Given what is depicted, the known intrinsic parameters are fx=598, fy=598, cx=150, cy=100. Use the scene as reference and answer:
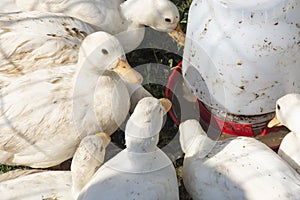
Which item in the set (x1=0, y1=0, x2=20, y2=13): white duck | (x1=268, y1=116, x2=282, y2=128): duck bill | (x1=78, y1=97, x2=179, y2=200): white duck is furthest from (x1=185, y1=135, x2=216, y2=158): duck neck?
(x1=0, y1=0, x2=20, y2=13): white duck

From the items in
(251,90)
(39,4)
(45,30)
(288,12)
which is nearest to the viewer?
(288,12)

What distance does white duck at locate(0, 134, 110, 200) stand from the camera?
2766mm

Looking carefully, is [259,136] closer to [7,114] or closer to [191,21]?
[191,21]

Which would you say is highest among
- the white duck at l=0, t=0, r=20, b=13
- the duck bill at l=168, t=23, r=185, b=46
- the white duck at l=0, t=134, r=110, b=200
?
the white duck at l=0, t=0, r=20, b=13

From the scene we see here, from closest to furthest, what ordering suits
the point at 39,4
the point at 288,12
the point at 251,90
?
the point at 288,12 → the point at 251,90 → the point at 39,4

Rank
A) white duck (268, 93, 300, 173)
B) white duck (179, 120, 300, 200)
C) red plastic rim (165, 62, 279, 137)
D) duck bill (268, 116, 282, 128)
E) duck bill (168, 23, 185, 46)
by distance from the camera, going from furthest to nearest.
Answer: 1. duck bill (168, 23, 185, 46)
2. red plastic rim (165, 62, 279, 137)
3. duck bill (268, 116, 282, 128)
4. white duck (268, 93, 300, 173)
5. white duck (179, 120, 300, 200)

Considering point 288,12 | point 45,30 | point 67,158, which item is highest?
point 288,12

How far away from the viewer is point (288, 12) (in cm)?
276

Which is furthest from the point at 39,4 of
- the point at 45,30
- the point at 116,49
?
the point at 116,49

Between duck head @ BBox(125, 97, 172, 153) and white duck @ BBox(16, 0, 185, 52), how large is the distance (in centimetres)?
86

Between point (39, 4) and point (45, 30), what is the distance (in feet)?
0.92

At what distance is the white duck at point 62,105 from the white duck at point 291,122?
711 mm

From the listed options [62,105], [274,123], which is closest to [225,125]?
[274,123]

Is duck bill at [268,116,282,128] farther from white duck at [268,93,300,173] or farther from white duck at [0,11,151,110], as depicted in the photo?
white duck at [0,11,151,110]
